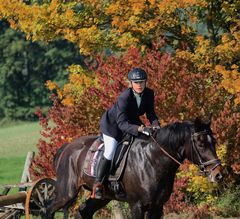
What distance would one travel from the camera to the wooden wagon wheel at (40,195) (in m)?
10.4

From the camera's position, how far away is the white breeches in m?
8.91

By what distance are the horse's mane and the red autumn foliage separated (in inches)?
116

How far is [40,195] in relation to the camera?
10.5 metres

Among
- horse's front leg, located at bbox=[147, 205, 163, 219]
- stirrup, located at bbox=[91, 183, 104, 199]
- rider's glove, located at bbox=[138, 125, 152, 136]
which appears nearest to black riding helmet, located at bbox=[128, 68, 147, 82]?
rider's glove, located at bbox=[138, 125, 152, 136]

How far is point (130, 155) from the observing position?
883 centimetres

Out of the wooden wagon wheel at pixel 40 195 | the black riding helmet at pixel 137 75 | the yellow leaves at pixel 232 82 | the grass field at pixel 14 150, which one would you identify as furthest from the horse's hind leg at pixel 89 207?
the grass field at pixel 14 150

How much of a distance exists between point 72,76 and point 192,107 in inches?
136

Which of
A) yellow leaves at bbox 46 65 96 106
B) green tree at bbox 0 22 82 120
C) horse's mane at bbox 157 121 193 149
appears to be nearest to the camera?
horse's mane at bbox 157 121 193 149

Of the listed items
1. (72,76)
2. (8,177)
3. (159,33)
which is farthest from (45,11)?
(8,177)

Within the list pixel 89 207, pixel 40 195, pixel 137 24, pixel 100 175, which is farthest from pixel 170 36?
pixel 100 175

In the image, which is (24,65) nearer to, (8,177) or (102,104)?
(8,177)

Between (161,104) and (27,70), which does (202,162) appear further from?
(27,70)

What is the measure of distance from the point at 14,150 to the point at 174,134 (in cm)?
3865

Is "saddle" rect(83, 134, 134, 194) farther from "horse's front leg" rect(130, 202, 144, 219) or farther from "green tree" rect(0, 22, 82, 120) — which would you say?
"green tree" rect(0, 22, 82, 120)
